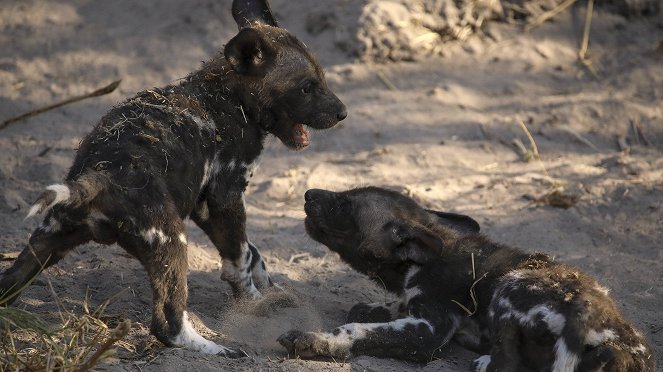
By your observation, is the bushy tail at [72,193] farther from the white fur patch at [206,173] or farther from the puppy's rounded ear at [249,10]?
the puppy's rounded ear at [249,10]

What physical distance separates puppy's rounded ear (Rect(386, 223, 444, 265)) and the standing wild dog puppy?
0.91 m

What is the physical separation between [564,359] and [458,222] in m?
1.62

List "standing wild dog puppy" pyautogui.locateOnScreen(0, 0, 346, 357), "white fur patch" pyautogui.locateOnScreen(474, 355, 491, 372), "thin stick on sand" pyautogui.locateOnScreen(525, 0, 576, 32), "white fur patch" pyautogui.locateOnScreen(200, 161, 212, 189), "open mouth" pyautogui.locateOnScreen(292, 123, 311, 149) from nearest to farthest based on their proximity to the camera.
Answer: "standing wild dog puppy" pyautogui.locateOnScreen(0, 0, 346, 357)
"white fur patch" pyautogui.locateOnScreen(474, 355, 491, 372)
"white fur patch" pyautogui.locateOnScreen(200, 161, 212, 189)
"open mouth" pyautogui.locateOnScreen(292, 123, 311, 149)
"thin stick on sand" pyautogui.locateOnScreen(525, 0, 576, 32)

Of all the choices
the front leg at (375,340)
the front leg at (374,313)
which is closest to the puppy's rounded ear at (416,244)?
the front leg at (374,313)

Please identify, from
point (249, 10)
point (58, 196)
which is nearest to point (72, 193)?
point (58, 196)

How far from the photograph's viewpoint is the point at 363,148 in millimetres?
8898

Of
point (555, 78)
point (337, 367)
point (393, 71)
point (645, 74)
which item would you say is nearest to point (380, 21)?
point (393, 71)

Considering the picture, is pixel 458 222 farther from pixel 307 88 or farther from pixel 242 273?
pixel 242 273

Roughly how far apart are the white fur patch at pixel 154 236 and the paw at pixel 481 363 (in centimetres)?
203

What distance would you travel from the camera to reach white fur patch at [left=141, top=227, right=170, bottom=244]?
500 centimetres

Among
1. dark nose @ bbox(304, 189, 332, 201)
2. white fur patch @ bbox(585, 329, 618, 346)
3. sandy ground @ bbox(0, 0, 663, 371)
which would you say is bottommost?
sandy ground @ bbox(0, 0, 663, 371)

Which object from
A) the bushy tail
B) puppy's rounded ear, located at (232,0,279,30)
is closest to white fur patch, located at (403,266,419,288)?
puppy's rounded ear, located at (232,0,279,30)

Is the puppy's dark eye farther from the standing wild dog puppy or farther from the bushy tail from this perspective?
the bushy tail

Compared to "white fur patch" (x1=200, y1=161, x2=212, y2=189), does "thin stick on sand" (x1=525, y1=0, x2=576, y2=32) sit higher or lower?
lower
